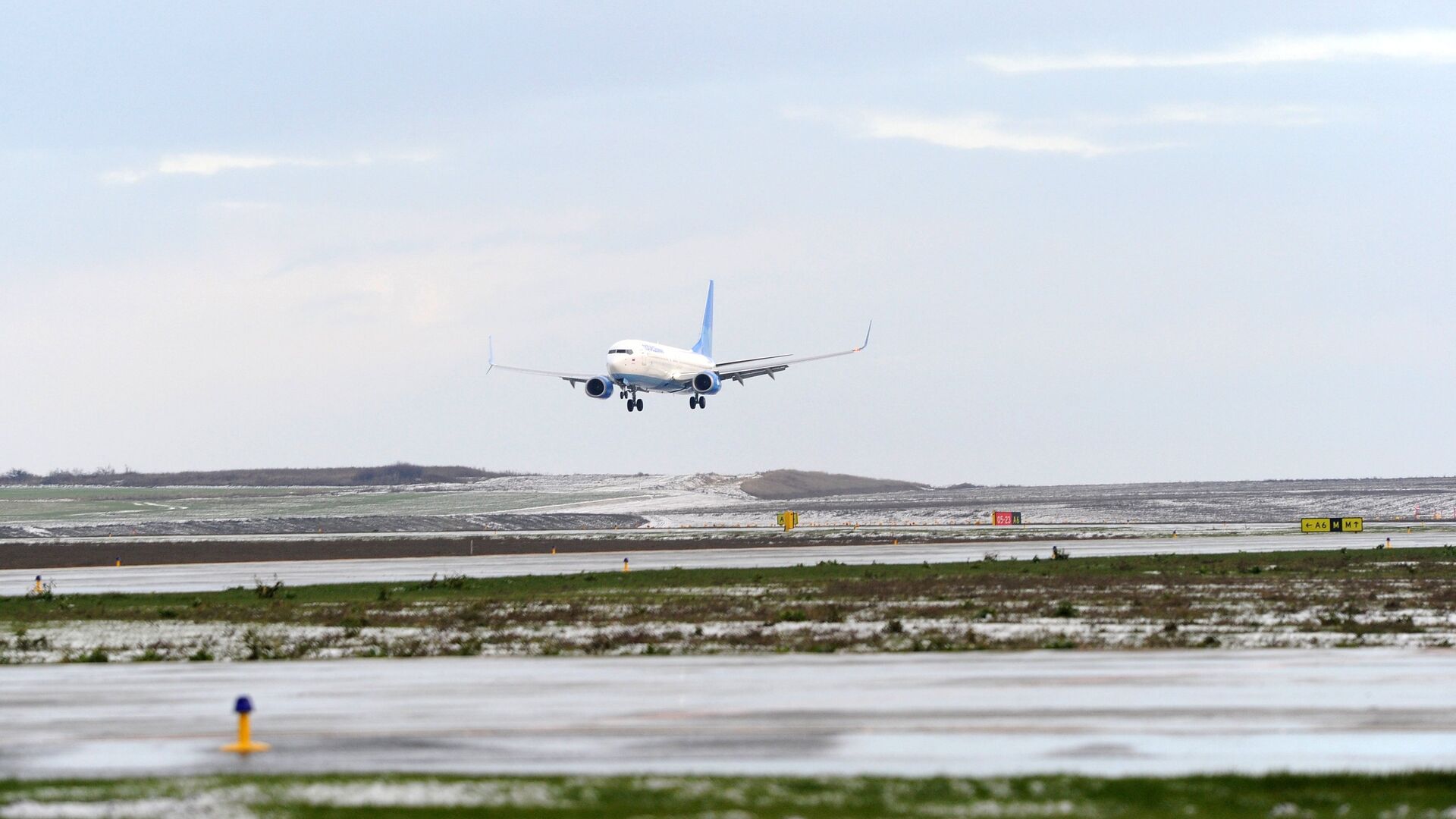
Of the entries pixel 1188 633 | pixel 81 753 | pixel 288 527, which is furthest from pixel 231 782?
pixel 288 527

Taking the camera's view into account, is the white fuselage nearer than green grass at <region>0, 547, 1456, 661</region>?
No

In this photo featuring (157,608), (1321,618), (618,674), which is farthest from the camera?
(157,608)

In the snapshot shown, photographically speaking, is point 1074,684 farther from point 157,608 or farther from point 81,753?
point 157,608

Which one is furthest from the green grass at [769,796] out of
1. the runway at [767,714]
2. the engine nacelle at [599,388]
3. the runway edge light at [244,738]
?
the engine nacelle at [599,388]

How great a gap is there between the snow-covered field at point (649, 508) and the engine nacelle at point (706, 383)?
52.5 ft

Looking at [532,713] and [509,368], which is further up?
[509,368]

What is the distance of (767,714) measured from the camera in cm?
2117

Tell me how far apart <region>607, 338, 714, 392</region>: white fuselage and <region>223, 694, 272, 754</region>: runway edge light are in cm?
7369

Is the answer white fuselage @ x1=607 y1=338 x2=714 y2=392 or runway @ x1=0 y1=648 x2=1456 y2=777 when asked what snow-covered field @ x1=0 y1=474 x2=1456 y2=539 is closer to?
white fuselage @ x1=607 y1=338 x2=714 y2=392

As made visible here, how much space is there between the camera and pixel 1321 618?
3450 centimetres

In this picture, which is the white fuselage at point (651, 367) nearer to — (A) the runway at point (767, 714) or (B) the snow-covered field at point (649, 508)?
(B) the snow-covered field at point (649, 508)

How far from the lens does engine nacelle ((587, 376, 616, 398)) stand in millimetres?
97438

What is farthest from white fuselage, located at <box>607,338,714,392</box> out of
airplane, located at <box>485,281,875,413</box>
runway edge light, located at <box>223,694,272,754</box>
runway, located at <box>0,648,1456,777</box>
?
runway edge light, located at <box>223,694,272,754</box>

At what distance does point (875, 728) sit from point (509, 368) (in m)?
90.3
